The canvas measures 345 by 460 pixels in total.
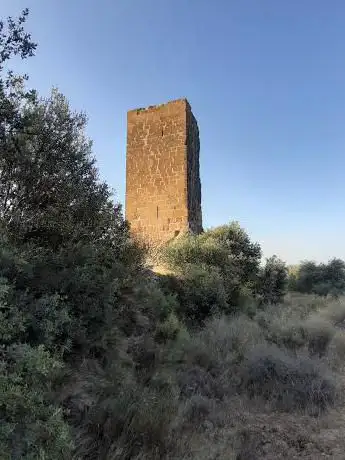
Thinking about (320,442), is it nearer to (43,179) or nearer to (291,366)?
(291,366)

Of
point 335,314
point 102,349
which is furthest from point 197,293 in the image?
point 102,349

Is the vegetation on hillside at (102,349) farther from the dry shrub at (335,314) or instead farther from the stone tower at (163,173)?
the stone tower at (163,173)

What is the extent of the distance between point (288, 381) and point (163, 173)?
39.7ft

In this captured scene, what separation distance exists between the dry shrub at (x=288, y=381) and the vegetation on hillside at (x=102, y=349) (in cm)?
2

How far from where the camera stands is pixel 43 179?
690cm

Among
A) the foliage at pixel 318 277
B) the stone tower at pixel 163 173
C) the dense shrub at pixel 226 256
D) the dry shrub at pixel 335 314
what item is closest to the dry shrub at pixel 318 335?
the dry shrub at pixel 335 314

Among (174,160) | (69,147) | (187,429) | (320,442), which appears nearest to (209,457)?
(187,429)

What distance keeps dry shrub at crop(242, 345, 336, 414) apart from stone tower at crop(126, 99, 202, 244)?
380 inches

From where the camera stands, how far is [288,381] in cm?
586

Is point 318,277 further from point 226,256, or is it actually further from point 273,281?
point 226,256

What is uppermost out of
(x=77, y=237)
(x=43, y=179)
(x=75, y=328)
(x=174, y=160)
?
(x=174, y=160)

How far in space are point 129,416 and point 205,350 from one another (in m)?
3.22

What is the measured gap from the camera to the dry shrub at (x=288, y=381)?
5414 millimetres

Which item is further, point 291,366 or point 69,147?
point 69,147
